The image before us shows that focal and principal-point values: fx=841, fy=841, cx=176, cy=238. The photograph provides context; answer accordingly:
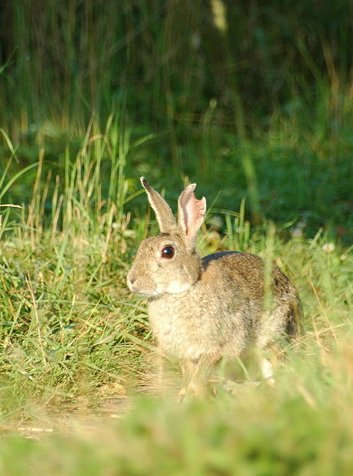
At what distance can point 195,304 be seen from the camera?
3.65 meters

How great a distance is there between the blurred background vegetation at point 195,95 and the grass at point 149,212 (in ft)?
0.07

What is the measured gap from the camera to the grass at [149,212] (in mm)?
2137

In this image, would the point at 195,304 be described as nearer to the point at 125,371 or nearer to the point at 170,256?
the point at 170,256

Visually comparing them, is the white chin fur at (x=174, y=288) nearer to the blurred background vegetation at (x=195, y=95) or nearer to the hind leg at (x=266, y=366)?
the hind leg at (x=266, y=366)

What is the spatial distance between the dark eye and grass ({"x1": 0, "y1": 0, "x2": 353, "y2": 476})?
0.49 metres

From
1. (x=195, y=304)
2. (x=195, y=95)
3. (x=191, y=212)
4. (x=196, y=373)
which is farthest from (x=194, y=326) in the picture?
(x=195, y=95)

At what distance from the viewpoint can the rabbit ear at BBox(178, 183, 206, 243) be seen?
3.80 meters

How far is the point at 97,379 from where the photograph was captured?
3703mm

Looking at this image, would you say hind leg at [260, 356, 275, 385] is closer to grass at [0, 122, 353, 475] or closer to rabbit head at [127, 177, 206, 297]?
grass at [0, 122, 353, 475]

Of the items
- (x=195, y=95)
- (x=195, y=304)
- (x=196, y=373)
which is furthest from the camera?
(x=195, y=95)

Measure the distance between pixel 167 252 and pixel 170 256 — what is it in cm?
2

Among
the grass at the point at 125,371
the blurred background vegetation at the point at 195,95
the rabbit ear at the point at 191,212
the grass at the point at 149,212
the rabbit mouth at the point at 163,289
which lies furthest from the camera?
the blurred background vegetation at the point at 195,95

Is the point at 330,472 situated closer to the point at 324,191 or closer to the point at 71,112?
the point at 324,191

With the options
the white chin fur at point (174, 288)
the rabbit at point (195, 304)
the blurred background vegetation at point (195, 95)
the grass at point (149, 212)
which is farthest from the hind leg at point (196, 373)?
the blurred background vegetation at point (195, 95)
